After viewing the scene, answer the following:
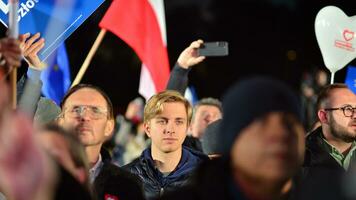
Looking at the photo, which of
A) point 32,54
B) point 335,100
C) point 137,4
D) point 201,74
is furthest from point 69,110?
point 201,74

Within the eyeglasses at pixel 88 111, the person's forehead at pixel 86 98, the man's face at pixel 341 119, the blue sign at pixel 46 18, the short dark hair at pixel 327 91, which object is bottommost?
the man's face at pixel 341 119

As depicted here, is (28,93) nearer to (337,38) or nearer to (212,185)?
(212,185)

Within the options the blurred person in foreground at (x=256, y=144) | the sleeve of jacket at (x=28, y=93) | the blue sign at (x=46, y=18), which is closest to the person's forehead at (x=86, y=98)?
the sleeve of jacket at (x=28, y=93)

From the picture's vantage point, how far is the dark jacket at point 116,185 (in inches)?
200

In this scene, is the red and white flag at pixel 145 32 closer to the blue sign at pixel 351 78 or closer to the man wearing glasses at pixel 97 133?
the blue sign at pixel 351 78

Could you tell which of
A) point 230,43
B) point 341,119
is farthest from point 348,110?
point 230,43

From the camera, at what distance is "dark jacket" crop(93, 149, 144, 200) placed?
5.07 m

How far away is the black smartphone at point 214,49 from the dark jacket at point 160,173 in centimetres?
100

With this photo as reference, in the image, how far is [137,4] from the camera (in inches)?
325

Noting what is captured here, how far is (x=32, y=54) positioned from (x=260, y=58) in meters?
18.9

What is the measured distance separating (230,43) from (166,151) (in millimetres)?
18609

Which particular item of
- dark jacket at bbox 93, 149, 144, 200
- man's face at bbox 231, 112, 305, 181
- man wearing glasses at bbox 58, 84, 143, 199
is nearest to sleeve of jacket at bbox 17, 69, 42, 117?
man wearing glasses at bbox 58, 84, 143, 199

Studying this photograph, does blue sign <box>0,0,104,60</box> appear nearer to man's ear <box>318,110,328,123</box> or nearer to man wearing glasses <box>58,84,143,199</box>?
man wearing glasses <box>58,84,143,199</box>

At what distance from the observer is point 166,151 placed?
6.12 meters
